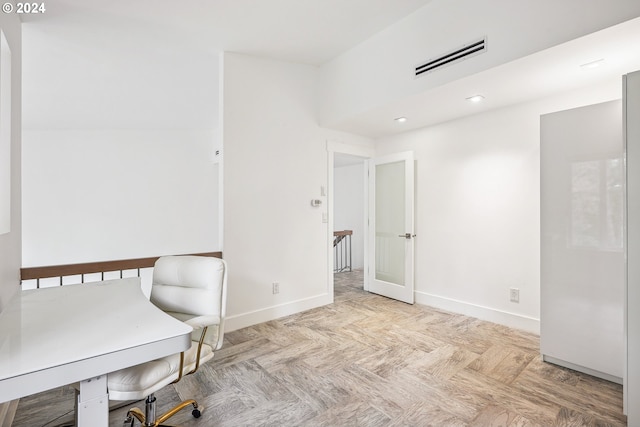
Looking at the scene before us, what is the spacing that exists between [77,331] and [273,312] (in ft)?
7.98

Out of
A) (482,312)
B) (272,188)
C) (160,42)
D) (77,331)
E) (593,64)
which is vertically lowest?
(482,312)

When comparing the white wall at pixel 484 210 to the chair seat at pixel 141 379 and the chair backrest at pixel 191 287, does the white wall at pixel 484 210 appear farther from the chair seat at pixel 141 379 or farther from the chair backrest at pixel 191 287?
the chair seat at pixel 141 379

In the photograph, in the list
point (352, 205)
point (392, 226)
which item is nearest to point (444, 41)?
point (392, 226)

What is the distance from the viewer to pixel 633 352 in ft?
5.68

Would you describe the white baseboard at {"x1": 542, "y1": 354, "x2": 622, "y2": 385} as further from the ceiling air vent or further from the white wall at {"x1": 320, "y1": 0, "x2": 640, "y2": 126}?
the ceiling air vent

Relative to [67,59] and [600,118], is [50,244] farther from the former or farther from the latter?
[600,118]

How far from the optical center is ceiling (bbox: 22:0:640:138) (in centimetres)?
235

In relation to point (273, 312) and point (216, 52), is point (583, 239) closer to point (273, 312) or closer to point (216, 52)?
point (273, 312)

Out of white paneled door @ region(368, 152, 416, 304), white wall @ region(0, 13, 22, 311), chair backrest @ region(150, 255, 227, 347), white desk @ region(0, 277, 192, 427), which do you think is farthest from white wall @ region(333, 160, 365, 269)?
white desk @ region(0, 277, 192, 427)

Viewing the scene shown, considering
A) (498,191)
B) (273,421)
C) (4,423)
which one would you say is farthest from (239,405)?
(498,191)

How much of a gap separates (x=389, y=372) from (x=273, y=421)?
98 centimetres

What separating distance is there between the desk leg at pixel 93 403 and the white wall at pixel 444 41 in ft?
9.71

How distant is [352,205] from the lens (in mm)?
7285

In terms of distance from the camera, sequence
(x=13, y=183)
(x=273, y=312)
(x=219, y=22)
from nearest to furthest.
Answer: (x=13, y=183) → (x=219, y=22) → (x=273, y=312)
